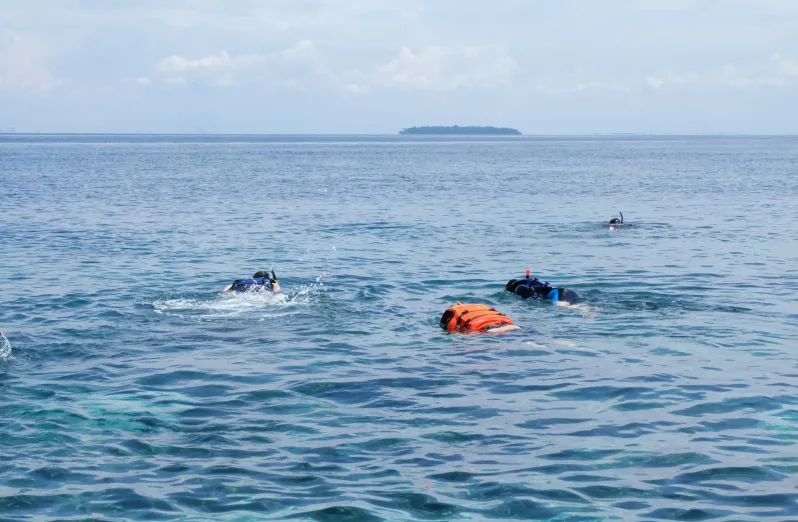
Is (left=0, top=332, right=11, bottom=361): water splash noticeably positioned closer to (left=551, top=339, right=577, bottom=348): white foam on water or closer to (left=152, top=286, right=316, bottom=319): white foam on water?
(left=152, top=286, right=316, bottom=319): white foam on water

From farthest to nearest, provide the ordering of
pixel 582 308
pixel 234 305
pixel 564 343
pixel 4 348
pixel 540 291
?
pixel 540 291
pixel 234 305
pixel 582 308
pixel 564 343
pixel 4 348

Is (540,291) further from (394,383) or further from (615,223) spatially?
(615,223)

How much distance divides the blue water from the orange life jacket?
443 millimetres

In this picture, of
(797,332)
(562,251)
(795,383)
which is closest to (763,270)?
(562,251)

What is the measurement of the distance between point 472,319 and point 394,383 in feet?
13.6

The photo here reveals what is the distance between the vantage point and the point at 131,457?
13.4m

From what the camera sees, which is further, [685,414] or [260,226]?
[260,226]

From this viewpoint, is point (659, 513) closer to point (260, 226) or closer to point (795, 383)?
point (795, 383)

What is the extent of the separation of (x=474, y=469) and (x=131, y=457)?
5264mm

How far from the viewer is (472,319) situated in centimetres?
2086

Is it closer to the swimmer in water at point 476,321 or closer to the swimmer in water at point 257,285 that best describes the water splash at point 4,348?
the swimmer in water at point 257,285

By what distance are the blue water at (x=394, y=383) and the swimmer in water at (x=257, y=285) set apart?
0.35m

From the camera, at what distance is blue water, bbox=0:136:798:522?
1212 centimetres

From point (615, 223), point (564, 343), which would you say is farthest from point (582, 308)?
point (615, 223)
